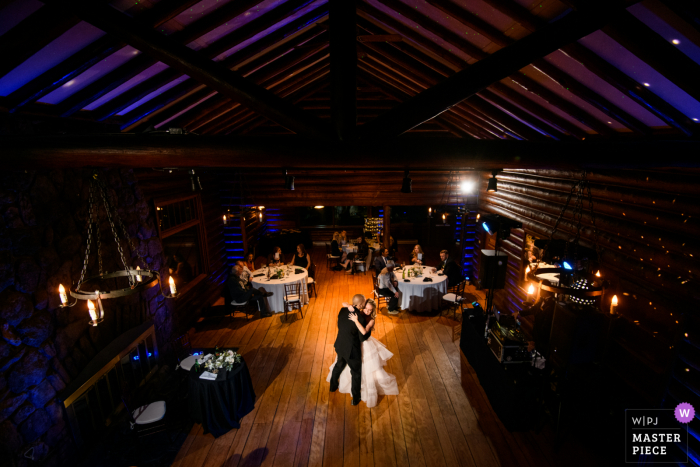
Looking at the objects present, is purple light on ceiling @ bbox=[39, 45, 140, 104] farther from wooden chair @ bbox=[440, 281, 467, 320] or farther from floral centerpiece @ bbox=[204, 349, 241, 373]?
wooden chair @ bbox=[440, 281, 467, 320]

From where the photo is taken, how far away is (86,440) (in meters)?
4.72

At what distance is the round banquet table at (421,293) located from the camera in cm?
863

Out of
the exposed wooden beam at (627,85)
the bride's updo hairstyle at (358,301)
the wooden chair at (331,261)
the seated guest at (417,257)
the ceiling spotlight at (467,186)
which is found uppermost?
the exposed wooden beam at (627,85)

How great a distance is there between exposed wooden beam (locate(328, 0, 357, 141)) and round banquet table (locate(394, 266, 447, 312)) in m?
6.23

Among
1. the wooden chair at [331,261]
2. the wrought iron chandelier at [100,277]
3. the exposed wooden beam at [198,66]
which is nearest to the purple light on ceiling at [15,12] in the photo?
the exposed wooden beam at [198,66]

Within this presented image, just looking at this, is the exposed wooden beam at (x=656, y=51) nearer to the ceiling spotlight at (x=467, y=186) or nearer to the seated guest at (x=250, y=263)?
the ceiling spotlight at (x=467, y=186)

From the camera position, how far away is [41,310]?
4.02 m

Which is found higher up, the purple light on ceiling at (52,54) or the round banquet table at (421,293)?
the purple light on ceiling at (52,54)

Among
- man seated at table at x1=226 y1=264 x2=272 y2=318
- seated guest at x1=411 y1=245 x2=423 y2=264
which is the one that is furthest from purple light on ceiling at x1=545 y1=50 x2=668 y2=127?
man seated at table at x1=226 y1=264 x2=272 y2=318

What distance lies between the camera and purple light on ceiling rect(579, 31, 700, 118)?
296cm

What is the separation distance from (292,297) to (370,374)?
3.58m

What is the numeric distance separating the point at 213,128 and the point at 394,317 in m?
6.52

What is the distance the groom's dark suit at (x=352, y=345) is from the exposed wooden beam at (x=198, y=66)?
3.23 meters

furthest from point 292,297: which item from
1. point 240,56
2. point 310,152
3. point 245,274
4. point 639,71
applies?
point 639,71
